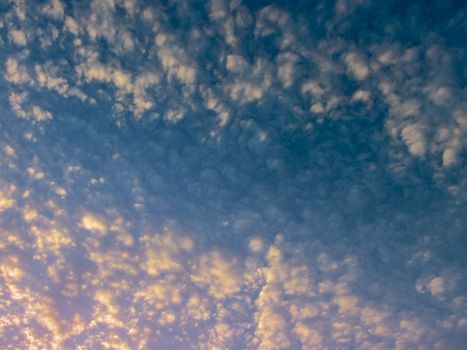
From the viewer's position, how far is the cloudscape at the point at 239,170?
22.8 feet

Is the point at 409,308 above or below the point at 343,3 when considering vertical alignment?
below

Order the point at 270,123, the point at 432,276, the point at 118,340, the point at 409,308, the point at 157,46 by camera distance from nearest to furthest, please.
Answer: the point at 157,46, the point at 270,123, the point at 432,276, the point at 409,308, the point at 118,340

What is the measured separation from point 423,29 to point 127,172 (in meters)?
7.58

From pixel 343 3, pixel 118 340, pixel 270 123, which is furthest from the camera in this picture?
pixel 118 340

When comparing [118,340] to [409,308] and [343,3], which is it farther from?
[343,3]

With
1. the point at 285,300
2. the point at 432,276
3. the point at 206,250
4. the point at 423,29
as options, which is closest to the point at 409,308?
the point at 432,276

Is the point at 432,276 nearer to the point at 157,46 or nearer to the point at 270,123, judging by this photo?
the point at 270,123

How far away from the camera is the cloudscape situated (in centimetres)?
694

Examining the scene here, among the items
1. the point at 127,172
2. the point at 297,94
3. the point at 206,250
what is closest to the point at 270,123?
the point at 297,94

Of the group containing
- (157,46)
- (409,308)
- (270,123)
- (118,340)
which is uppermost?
(157,46)

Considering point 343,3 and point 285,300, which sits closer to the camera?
Answer: point 343,3

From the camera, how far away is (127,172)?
9680mm

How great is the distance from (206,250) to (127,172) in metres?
3.61

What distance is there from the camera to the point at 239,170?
9117 millimetres
